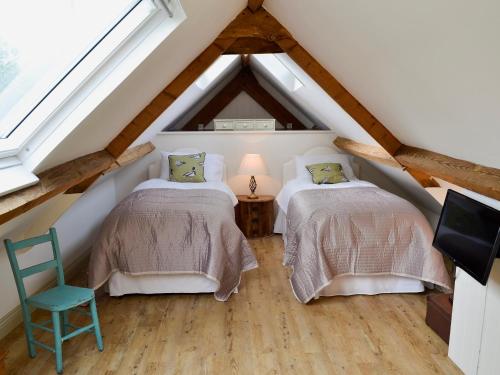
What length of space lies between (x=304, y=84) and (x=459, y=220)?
209 cm

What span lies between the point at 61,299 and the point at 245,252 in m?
1.49

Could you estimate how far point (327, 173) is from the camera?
15.3 ft

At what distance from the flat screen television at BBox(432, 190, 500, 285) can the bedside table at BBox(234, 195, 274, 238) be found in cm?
245

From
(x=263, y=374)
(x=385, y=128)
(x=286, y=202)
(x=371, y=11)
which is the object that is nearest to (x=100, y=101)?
(x=371, y=11)

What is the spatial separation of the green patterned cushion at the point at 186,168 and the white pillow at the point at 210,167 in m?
0.11

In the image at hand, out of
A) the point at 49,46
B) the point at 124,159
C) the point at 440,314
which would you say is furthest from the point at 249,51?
the point at 440,314

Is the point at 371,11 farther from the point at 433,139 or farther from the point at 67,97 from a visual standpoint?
the point at 67,97

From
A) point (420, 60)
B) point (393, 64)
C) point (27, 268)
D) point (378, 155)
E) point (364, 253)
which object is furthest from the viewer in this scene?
point (378, 155)

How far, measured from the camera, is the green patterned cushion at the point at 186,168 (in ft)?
15.1

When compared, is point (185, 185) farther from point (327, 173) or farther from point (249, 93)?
point (249, 93)

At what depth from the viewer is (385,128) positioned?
298 cm

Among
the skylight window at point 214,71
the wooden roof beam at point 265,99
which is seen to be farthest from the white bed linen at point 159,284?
the wooden roof beam at point 265,99

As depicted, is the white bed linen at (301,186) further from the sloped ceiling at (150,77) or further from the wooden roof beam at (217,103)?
the wooden roof beam at (217,103)

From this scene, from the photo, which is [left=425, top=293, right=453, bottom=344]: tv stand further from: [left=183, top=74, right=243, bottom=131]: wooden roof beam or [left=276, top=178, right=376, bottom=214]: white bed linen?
[left=183, top=74, right=243, bottom=131]: wooden roof beam
